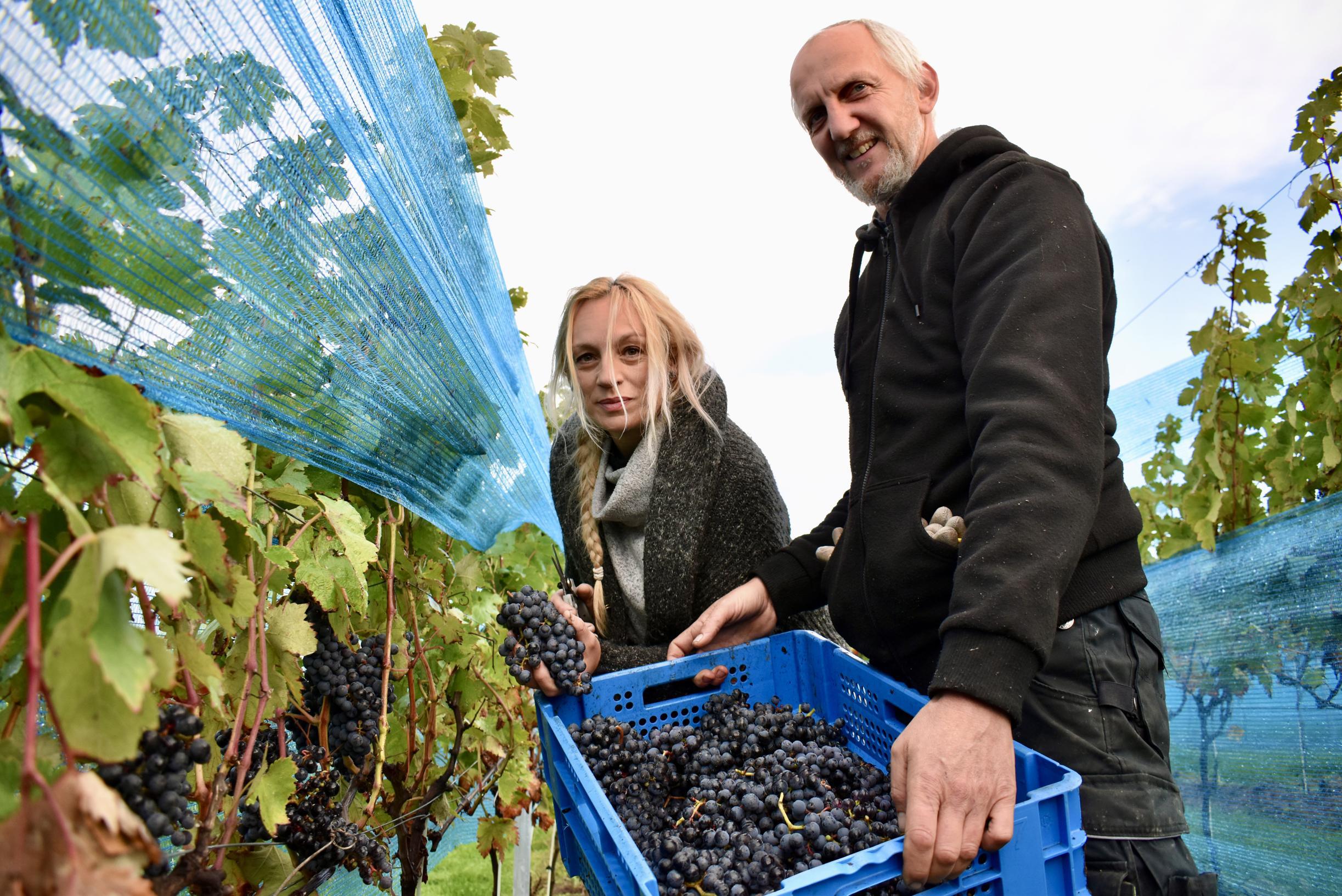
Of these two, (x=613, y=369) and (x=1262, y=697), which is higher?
(x=613, y=369)

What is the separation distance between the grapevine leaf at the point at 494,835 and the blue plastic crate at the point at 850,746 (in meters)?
0.49

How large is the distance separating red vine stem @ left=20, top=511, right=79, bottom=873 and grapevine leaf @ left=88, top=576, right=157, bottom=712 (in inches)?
1.5

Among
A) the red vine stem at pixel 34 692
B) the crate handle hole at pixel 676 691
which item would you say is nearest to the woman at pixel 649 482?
the crate handle hole at pixel 676 691

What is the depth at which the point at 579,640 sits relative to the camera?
1689 mm

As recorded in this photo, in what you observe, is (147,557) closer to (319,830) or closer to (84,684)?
(84,684)

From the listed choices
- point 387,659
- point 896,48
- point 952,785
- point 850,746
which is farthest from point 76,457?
point 896,48

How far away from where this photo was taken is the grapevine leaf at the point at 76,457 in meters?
0.69

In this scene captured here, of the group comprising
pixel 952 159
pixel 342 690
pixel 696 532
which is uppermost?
pixel 952 159

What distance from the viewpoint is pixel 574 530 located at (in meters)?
2.63

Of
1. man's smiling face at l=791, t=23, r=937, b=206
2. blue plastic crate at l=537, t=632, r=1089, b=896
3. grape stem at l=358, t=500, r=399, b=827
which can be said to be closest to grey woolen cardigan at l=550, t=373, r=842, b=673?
blue plastic crate at l=537, t=632, r=1089, b=896

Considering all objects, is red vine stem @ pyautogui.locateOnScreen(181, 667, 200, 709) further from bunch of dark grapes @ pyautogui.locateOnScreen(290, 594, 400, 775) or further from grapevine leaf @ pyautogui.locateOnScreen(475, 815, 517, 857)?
grapevine leaf @ pyautogui.locateOnScreen(475, 815, 517, 857)

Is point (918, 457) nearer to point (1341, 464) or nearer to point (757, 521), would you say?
point (757, 521)

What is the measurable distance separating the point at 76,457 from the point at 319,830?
0.94 m

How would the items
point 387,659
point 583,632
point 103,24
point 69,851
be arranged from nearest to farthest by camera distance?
point 69,851 → point 103,24 → point 387,659 → point 583,632
